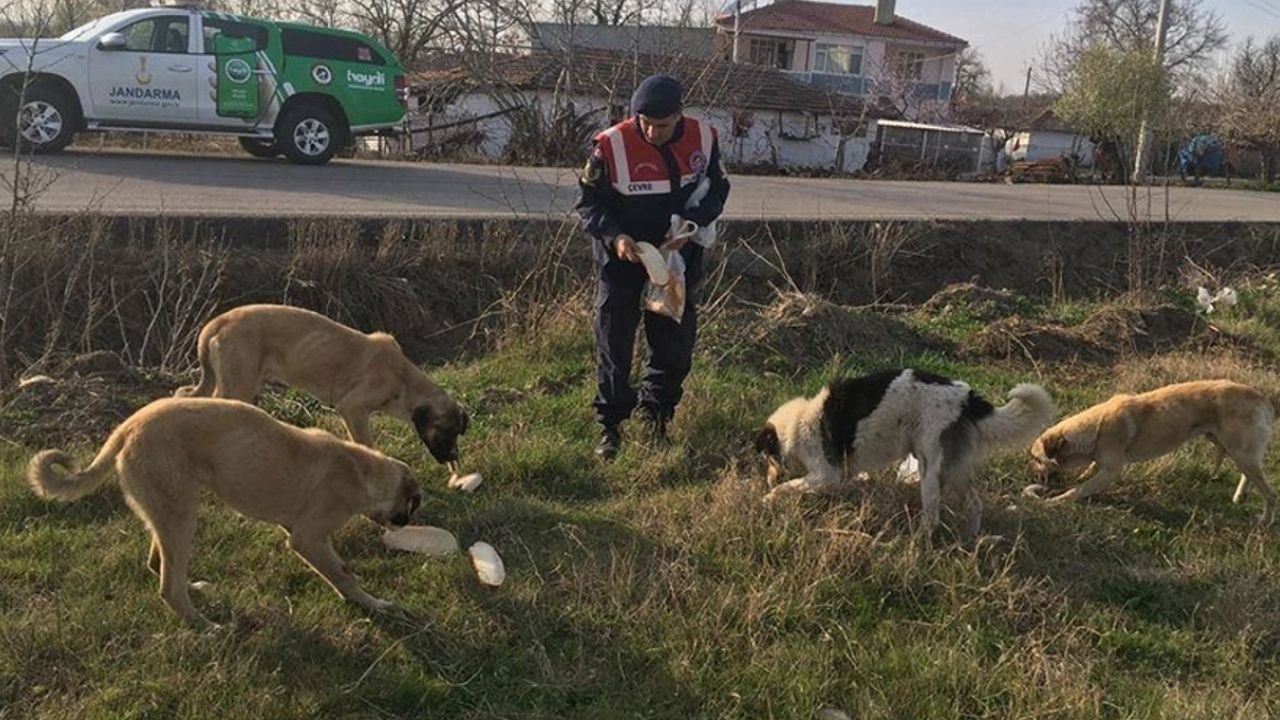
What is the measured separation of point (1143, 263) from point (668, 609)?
970cm

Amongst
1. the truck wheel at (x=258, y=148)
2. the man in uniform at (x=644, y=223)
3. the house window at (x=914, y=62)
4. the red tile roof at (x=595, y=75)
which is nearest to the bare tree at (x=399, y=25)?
the red tile roof at (x=595, y=75)

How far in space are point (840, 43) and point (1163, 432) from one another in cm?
5990

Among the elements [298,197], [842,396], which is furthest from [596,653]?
[298,197]

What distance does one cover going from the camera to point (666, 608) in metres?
4.19

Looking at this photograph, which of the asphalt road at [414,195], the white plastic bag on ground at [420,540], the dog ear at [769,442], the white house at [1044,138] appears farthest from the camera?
the white house at [1044,138]

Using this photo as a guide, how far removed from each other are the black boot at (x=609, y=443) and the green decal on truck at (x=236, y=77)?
11.2m

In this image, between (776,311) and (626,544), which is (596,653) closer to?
(626,544)

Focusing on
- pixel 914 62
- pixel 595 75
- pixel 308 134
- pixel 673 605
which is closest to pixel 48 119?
pixel 308 134

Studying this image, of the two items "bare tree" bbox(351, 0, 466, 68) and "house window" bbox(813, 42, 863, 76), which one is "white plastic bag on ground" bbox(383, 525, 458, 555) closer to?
"bare tree" bbox(351, 0, 466, 68)

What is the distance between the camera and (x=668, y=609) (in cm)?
419

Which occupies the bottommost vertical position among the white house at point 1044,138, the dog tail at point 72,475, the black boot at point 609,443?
the black boot at point 609,443

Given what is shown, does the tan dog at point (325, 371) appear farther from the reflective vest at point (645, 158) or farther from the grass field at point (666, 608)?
the reflective vest at point (645, 158)

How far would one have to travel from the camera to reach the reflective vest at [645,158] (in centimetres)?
585

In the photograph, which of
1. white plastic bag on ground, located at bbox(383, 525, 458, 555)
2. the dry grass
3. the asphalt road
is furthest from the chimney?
white plastic bag on ground, located at bbox(383, 525, 458, 555)
